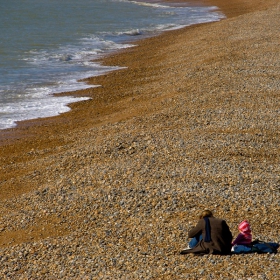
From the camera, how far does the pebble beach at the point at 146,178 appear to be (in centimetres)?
919

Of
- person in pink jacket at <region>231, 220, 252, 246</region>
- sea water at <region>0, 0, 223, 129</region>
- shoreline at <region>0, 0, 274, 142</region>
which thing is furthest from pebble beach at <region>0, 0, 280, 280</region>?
sea water at <region>0, 0, 223, 129</region>

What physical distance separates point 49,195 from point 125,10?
50438 millimetres

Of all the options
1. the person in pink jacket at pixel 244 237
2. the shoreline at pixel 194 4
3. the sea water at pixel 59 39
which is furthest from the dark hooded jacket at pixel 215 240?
the sea water at pixel 59 39

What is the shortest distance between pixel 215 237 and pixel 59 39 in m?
32.9

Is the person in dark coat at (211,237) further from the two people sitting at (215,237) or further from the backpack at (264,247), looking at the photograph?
the backpack at (264,247)

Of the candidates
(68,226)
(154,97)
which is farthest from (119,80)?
(68,226)

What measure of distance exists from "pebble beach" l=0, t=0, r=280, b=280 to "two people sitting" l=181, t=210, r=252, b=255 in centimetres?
18

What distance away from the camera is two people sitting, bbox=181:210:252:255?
8781mm

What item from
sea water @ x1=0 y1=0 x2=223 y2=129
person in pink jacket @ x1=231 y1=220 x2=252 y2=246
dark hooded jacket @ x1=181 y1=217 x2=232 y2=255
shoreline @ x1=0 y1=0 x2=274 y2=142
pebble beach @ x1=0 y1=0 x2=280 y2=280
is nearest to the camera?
dark hooded jacket @ x1=181 y1=217 x2=232 y2=255

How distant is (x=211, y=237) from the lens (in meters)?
8.88

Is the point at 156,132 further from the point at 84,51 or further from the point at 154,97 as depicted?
the point at 84,51

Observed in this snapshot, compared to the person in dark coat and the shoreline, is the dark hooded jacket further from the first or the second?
the shoreline

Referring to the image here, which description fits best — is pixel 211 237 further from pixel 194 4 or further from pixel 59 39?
pixel 194 4

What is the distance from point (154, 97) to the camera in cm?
2033
